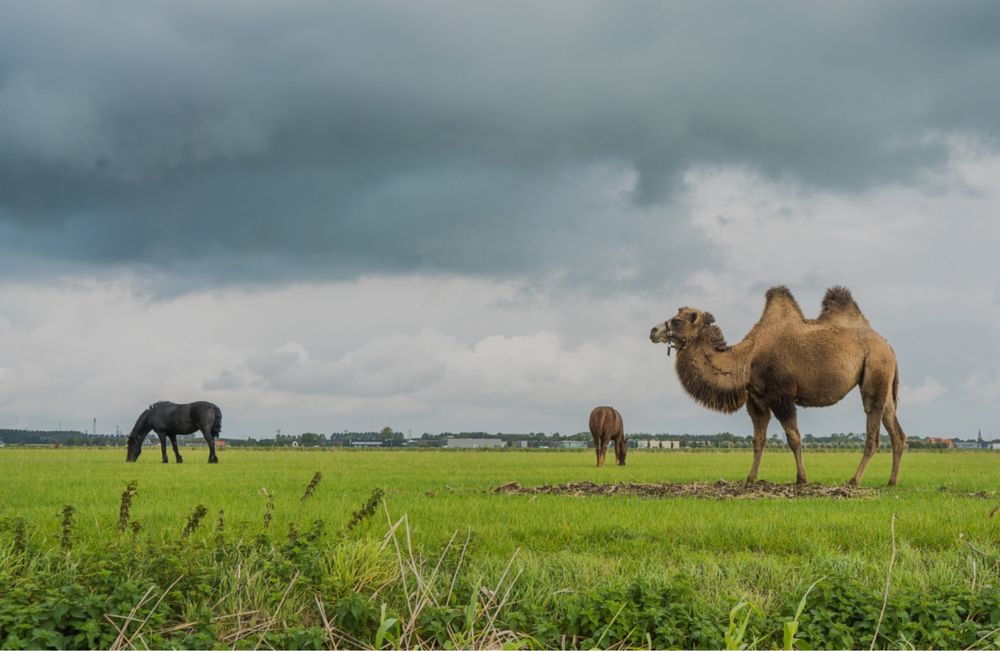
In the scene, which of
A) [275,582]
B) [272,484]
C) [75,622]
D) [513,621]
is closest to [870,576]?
[513,621]

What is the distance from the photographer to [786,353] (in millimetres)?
17016

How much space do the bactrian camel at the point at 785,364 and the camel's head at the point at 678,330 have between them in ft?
0.07

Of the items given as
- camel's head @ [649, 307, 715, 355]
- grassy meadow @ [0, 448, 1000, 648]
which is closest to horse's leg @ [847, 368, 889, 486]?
camel's head @ [649, 307, 715, 355]

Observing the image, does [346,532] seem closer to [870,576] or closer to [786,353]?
[870,576]

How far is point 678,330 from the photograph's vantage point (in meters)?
17.7

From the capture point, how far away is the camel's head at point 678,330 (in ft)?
58.0

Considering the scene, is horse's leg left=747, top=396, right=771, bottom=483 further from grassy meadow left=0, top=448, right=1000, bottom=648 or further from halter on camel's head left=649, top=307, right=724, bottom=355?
grassy meadow left=0, top=448, right=1000, bottom=648

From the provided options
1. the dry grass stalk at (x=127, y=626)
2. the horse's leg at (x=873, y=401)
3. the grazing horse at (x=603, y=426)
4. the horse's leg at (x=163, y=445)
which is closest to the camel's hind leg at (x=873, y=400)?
the horse's leg at (x=873, y=401)

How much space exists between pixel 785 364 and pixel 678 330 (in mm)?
2193

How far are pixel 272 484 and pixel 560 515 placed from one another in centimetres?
944

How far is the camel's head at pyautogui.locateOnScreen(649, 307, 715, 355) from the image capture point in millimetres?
17688

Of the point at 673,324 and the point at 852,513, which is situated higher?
the point at 673,324

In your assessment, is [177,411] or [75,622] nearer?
[75,622]

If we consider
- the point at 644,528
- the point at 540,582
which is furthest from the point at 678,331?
the point at 540,582
